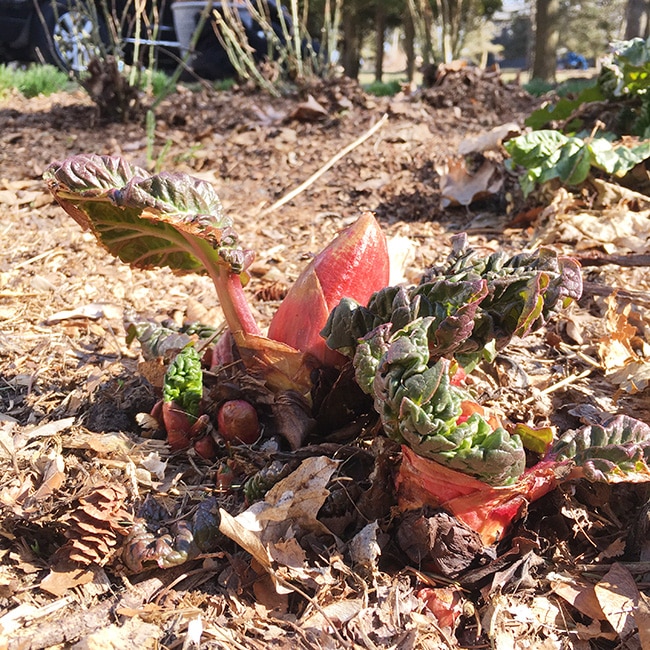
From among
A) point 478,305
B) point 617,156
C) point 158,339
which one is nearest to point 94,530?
point 158,339

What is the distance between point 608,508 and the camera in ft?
4.95

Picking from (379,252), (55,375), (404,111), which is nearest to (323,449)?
(379,252)

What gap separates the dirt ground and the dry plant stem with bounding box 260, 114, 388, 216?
0.26 metres

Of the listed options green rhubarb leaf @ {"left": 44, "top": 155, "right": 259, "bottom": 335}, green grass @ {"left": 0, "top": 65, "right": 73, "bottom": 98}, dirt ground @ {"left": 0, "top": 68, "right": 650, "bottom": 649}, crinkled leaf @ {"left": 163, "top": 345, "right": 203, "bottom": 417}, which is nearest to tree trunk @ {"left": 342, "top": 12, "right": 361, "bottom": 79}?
green grass @ {"left": 0, "top": 65, "right": 73, "bottom": 98}

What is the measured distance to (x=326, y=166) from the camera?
170 inches

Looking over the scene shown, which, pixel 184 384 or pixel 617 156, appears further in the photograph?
pixel 617 156

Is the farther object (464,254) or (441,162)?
(441,162)

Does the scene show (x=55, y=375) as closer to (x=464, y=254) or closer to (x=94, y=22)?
(x=464, y=254)

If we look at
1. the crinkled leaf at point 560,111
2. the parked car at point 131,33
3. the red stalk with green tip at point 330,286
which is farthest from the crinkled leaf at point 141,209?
the parked car at point 131,33

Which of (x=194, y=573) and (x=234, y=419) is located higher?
(x=234, y=419)

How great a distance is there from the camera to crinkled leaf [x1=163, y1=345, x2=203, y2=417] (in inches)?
66.4

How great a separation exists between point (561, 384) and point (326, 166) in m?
2.75

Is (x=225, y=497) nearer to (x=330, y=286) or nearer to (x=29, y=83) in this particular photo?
(x=330, y=286)

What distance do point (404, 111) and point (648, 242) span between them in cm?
289
